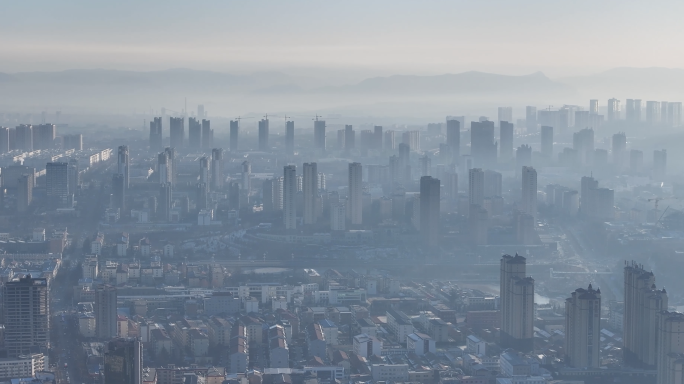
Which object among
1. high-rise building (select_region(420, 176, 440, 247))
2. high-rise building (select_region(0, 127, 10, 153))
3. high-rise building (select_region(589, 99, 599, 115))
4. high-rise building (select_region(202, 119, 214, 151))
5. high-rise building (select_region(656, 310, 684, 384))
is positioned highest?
high-rise building (select_region(589, 99, 599, 115))

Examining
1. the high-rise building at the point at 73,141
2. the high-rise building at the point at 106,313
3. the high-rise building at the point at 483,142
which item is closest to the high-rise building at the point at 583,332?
the high-rise building at the point at 106,313

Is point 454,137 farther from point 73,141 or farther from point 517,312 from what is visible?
point 517,312

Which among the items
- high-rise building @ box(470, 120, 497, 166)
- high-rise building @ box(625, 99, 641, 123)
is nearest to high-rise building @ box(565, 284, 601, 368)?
high-rise building @ box(470, 120, 497, 166)

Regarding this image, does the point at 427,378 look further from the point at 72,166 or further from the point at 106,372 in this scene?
the point at 72,166

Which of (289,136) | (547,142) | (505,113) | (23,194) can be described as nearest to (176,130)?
(289,136)

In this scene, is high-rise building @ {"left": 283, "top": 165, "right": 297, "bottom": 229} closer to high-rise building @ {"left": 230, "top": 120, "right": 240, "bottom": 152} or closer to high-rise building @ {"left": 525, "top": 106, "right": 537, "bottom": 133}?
high-rise building @ {"left": 230, "top": 120, "right": 240, "bottom": 152}

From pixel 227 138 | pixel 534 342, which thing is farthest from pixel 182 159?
pixel 534 342
